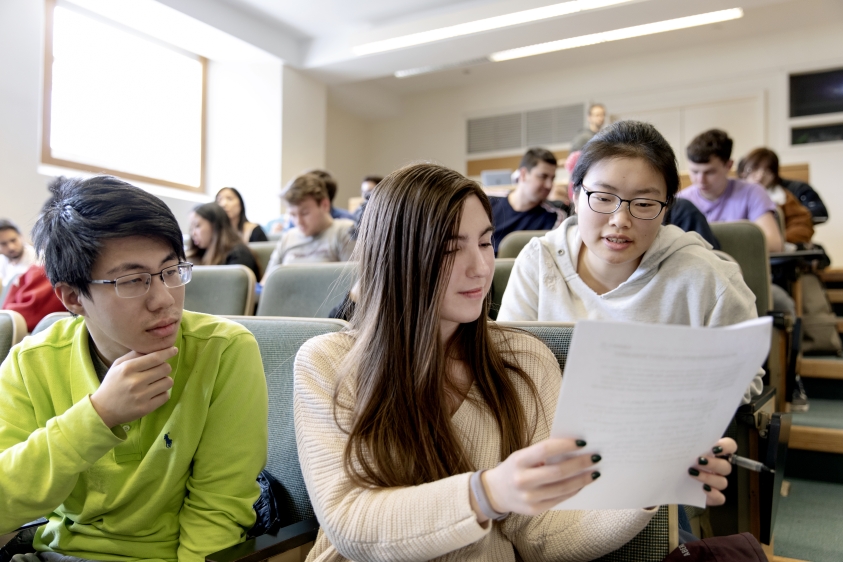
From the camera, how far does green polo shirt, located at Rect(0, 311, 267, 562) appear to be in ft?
3.43

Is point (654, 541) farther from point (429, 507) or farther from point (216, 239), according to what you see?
point (216, 239)

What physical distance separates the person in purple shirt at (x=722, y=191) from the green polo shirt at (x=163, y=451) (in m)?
2.24

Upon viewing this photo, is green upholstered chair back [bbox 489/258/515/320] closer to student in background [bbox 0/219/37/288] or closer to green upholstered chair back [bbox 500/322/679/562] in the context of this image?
green upholstered chair back [bbox 500/322/679/562]

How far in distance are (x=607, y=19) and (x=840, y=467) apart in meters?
4.70

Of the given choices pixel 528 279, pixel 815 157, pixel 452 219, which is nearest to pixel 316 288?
pixel 528 279

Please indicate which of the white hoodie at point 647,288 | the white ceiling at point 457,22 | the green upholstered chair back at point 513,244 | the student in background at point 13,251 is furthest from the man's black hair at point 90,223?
the white ceiling at point 457,22

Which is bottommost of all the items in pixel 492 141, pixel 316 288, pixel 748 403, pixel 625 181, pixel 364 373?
pixel 748 403

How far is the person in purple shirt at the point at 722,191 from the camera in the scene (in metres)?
2.68

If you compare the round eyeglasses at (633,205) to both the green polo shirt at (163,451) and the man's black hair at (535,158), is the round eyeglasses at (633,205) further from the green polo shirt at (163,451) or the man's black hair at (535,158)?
the man's black hair at (535,158)

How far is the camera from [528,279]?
1.60 meters

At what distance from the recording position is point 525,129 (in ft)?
26.5

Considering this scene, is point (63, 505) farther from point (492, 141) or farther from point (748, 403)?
point (492, 141)

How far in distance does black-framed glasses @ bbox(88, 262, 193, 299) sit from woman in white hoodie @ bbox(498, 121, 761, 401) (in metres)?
0.85

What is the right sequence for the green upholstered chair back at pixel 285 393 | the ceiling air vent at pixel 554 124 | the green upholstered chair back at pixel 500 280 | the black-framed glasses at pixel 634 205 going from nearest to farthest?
the green upholstered chair back at pixel 285 393, the black-framed glasses at pixel 634 205, the green upholstered chair back at pixel 500 280, the ceiling air vent at pixel 554 124
